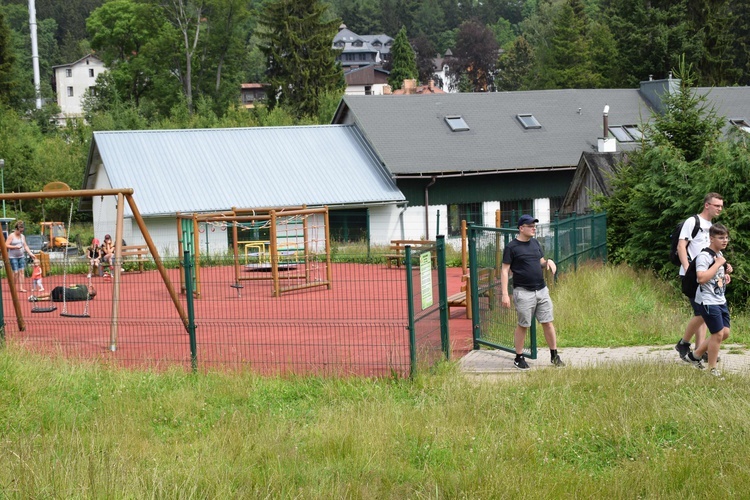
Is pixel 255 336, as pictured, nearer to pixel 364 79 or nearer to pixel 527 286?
pixel 527 286

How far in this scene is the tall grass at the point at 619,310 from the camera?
13.3m

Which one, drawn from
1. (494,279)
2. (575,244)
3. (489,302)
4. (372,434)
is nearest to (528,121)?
(575,244)

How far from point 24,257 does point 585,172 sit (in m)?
16.1

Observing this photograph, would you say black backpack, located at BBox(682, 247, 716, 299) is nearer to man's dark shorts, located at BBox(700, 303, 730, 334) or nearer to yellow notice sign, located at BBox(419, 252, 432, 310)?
man's dark shorts, located at BBox(700, 303, 730, 334)

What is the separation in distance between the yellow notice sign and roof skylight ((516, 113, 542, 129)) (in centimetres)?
3047

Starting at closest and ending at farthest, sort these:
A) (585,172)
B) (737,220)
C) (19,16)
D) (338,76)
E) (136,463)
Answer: (136,463) → (737,220) → (585,172) → (338,76) → (19,16)

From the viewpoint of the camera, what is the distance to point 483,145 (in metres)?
39.0

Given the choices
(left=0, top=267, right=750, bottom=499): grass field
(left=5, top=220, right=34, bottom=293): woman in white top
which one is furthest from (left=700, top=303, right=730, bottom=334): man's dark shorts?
(left=5, top=220, right=34, bottom=293): woman in white top

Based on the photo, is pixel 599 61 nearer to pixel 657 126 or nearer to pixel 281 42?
pixel 281 42

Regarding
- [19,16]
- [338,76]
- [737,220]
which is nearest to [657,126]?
[737,220]

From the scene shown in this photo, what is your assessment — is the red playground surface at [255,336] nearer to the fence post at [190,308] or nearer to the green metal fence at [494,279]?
the fence post at [190,308]

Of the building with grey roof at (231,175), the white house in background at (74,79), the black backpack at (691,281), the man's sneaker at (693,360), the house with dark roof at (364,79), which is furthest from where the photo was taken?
the house with dark roof at (364,79)

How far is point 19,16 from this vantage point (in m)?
140

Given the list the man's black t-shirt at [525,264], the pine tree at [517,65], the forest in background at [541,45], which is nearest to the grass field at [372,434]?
the man's black t-shirt at [525,264]
